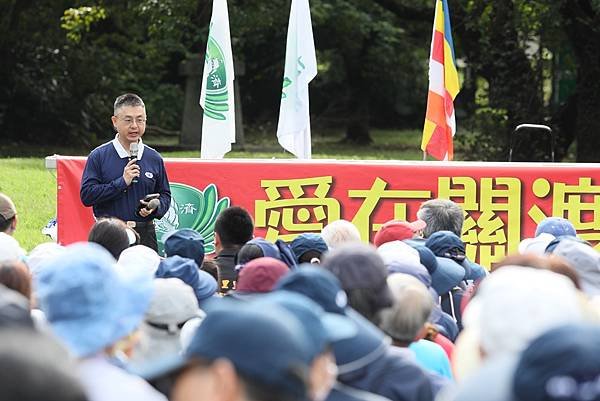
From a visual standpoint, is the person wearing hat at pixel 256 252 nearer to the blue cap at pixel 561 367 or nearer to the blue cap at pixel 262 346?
the blue cap at pixel 262 346

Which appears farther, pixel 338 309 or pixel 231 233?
pixel 231 233

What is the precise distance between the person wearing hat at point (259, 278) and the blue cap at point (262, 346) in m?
2.25

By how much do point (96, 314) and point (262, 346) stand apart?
107 centimetres

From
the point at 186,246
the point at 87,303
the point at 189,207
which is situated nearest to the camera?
the point at 87,303

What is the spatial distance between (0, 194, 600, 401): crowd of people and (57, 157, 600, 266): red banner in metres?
4.51

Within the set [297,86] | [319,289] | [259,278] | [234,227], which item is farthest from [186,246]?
[297,86]

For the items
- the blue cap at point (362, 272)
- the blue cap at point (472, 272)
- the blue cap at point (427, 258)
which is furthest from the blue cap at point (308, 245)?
the blue cap at point (362, 272)

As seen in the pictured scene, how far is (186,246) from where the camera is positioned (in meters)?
7.27

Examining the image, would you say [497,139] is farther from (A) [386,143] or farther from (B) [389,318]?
(B) [389,318]

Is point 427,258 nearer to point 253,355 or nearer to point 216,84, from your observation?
point 253,355

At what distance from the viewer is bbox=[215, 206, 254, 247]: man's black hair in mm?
7879

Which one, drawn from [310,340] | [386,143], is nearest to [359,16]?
[386,143]

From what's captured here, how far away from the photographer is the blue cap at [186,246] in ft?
23.8

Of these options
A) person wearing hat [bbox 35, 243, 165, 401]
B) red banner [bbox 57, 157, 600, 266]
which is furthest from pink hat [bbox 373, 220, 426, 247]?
person wearing hat [bbox 35, 243, 165, 401]
